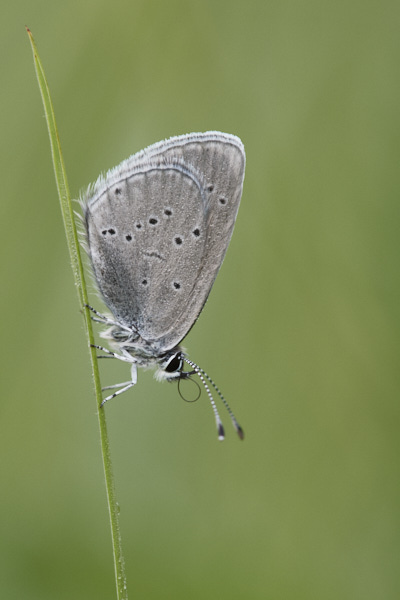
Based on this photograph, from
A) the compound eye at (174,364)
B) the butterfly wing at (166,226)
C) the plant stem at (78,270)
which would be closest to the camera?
the plant stem at (78,270)

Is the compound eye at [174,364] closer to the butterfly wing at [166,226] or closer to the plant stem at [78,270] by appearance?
the butterfly wing at [166,226]

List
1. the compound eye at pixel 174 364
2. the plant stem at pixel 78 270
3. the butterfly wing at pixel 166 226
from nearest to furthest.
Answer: the plant stem at pixel 78 270 → the butterfly wing at pixel 166 226 → the compound eye at pixel 174 364

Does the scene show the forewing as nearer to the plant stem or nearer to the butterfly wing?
the butterfly wing

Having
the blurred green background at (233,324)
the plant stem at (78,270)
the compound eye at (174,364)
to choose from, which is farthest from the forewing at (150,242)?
the plant stem at (78,270)

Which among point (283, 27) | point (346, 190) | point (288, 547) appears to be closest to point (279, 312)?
point (346, 190)

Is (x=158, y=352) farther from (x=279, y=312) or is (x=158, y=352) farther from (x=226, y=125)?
(x=226, y=125)

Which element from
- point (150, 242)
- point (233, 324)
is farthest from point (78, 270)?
point (233, 324)

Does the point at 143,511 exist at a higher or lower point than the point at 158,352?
lower
